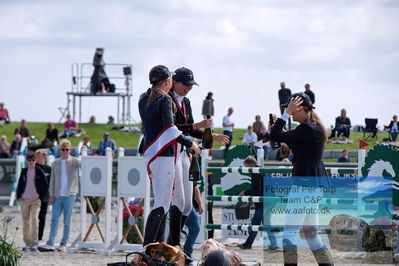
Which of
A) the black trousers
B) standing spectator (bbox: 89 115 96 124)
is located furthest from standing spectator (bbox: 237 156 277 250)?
standing spectator (bbox: 89 115 96 124)

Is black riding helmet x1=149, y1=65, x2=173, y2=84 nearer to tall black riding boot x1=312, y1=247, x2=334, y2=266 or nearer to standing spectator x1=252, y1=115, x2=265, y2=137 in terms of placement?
tall black riding boot x1=312, y1=247, x2=334, y2=266

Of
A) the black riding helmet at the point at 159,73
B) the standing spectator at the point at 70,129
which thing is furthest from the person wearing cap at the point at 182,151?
the standing spectator at the point at 70,129

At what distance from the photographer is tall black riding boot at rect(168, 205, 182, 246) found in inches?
351

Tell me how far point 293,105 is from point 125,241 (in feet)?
24.0

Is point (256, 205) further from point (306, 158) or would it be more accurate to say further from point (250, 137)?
point (250, 137)

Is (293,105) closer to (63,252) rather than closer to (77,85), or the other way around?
(63,252)

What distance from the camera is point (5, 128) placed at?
1614 inches

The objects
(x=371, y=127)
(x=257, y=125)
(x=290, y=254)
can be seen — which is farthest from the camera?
(x=257, y=125)

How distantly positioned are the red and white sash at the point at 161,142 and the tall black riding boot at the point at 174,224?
0.56m

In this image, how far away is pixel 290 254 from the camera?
8.88 meters

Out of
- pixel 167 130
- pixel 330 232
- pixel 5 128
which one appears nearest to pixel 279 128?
pixel 167 130

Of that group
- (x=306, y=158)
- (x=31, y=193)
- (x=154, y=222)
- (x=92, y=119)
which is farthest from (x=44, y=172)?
(x=92, y=119)

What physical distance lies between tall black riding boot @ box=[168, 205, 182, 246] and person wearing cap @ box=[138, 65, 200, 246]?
28 cm

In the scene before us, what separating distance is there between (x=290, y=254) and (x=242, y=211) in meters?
A: 5.67
